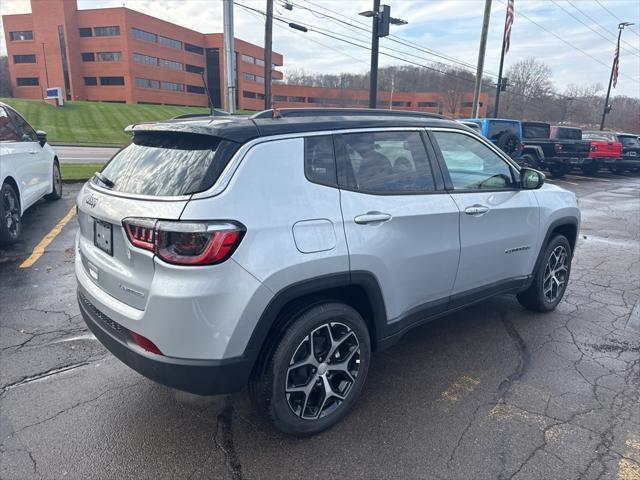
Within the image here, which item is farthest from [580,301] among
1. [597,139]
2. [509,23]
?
[509,23]

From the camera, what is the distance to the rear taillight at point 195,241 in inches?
82.9

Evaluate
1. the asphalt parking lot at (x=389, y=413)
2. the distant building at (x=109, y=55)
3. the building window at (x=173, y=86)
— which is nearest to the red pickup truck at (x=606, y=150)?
the asphalt parking lot at (x=389, y=413)

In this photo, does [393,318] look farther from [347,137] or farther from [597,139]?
[597,139]

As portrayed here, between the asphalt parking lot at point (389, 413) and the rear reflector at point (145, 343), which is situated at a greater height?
the rear reflector at point (145, 343)

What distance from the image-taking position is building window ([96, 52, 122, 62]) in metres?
61.1

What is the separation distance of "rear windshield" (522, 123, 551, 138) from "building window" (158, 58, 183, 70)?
198 feet

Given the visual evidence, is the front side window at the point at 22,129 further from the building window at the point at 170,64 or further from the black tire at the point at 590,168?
the building window at the point at 170,64

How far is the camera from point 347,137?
2.77 m

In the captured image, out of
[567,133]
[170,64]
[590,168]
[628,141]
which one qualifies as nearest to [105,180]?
[567,133]

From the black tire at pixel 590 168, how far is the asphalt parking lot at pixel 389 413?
686 inches

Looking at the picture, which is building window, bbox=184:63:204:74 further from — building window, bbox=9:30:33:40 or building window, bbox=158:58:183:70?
building window, bbox=9:30:33:40

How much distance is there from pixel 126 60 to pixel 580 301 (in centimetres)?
6731

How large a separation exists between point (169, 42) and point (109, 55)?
8932 millimetres

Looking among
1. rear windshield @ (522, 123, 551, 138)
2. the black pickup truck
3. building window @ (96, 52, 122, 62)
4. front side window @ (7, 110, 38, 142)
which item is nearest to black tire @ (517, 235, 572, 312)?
front side window @ (7, 110, 38, 142)
